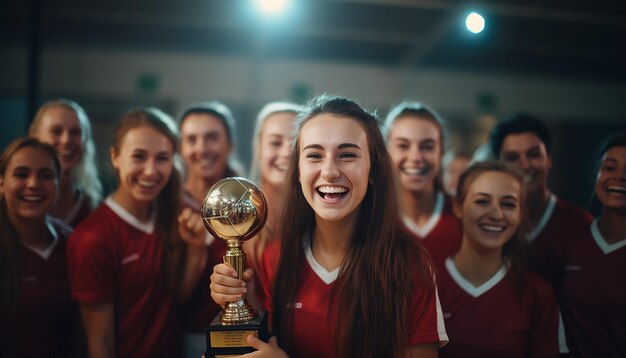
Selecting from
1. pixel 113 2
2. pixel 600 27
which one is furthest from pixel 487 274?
pixel 113 2

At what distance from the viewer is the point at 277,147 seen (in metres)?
2.38

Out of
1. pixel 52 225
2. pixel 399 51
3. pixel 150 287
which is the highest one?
pixel 399 51

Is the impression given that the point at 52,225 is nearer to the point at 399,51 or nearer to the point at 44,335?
the point at 44,335

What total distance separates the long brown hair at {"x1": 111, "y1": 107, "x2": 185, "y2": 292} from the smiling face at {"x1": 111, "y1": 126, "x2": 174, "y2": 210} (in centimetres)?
4

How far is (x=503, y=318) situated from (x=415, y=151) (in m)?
0.93

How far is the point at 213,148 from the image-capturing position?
267 cm

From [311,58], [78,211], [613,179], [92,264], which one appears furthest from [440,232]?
[311,58]

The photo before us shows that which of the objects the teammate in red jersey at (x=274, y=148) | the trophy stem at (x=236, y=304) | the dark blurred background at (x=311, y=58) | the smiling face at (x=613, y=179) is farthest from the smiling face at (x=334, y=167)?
the dark blurred background at (x=311, y=58)

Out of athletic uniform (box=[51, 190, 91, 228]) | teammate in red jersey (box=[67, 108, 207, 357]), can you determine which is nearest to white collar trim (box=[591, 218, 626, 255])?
teammate in red jersey (box=[67, 108, 207, 357])

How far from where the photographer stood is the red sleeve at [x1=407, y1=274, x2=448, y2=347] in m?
1.45

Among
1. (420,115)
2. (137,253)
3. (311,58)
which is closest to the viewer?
(137,253)

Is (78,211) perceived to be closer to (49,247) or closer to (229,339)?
(49,247)

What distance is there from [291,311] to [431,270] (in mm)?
493

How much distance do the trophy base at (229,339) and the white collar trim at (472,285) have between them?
87cm
